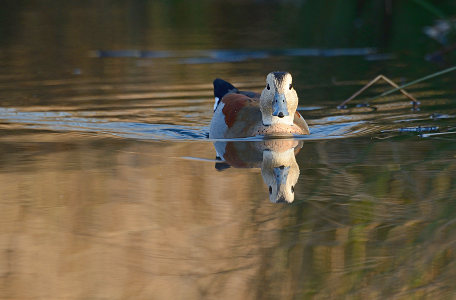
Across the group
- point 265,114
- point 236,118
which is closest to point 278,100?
point 265,114

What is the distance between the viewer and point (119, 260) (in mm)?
4617

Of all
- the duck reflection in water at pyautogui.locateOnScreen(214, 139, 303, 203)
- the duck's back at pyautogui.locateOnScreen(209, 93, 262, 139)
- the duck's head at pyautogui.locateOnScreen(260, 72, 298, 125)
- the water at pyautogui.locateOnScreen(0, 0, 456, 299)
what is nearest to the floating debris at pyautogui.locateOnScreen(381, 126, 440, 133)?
the water at pyautogui.locateOnScreen(0, 0, 456, 299)

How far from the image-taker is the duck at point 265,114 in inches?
324

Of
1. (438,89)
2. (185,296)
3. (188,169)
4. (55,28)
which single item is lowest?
(185,296)

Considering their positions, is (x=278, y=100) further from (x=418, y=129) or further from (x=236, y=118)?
(x=418, y=129)

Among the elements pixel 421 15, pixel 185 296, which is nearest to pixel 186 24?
pixel 421 15

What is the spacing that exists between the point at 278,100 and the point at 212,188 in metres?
2.17

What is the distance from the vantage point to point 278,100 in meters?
8.14

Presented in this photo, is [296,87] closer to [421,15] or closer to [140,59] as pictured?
[140,59]

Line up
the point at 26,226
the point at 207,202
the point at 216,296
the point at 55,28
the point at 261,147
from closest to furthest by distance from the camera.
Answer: the point at 216,296
the point at 26,226
the point at 207,202
the point at 261,147
the point at 55,28

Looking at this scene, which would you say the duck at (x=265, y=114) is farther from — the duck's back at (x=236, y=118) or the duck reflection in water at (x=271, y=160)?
the duck reflection in water at (x=271, y=160)

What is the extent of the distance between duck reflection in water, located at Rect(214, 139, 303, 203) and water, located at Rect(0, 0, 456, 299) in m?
0.03

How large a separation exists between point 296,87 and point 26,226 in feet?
23.4

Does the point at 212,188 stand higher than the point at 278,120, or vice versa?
the point at 278,120
